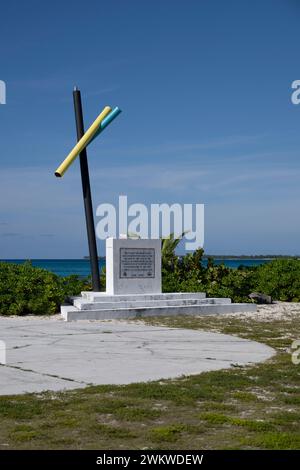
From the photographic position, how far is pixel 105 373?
7.06 meters

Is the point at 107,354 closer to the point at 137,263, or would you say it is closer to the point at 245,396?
the point at 245,396

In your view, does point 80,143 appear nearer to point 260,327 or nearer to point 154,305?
point 154,305

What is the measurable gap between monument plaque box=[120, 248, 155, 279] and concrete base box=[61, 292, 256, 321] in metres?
0.61

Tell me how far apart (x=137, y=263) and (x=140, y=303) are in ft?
3.90

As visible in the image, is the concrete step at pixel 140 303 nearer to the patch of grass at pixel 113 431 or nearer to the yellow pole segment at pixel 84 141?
the yellow pole segment at pixel 84 141

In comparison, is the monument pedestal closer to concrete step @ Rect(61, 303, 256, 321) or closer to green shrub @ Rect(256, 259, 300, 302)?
concrete step @ Rect(61, 303, 256, 321)

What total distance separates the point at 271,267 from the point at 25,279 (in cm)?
748

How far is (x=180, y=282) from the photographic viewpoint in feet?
58.3

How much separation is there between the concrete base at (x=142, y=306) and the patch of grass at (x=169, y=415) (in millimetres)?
6733

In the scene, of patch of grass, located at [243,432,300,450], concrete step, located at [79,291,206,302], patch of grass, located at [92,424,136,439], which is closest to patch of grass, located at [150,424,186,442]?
patch of grass, located at [92,424,136,439]

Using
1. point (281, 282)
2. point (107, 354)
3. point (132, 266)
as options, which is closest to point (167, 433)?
point (107, 354)

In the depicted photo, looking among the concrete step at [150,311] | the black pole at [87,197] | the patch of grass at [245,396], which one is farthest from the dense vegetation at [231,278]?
the patch of grass at [245,396]

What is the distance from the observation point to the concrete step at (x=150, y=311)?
44.1 feet
